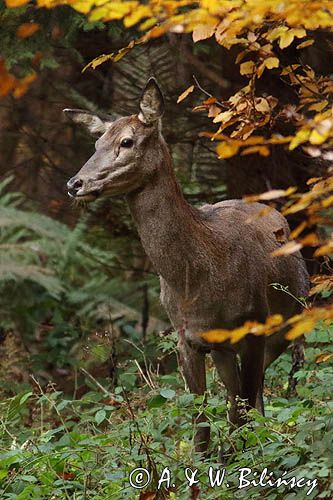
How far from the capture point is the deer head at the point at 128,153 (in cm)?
687

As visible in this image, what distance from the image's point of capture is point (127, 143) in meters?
A: 7.06

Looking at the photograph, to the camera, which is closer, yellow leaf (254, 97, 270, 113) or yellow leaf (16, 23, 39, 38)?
yellow leaf (254, 97, 270, 113)

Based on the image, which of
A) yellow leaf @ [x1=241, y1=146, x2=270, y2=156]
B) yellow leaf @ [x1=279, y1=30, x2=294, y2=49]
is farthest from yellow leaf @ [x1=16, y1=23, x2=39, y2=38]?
yellow leaf @ [x1=241, y1=146, x2=270, y2=156]

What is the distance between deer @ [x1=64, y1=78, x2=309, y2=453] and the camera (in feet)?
23.0

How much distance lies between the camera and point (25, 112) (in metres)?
15.5

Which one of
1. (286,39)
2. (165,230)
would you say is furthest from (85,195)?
(286,39)

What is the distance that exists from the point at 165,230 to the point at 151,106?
79cm

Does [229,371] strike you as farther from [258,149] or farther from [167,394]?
[258,149]

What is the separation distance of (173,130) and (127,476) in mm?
5262

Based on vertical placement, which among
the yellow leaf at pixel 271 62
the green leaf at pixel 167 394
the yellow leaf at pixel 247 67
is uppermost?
the yellow leaf at pixel 271 62

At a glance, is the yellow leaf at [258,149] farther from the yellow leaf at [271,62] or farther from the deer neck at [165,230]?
the deer neck at [165,230]

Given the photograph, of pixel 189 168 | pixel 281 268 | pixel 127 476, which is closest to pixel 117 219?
pixel 189 168

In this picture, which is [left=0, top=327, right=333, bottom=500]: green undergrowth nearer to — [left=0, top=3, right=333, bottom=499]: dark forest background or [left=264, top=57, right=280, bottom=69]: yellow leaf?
[left=0, top=3, right=333, bottom=499]: dark forest background

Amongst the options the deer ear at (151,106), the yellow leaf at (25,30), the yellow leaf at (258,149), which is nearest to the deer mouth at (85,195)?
the deer ear at (151,106)
